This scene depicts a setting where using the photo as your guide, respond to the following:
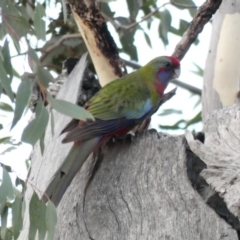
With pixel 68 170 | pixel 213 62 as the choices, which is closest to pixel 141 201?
pixel 68 170

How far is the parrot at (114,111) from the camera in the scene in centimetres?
236

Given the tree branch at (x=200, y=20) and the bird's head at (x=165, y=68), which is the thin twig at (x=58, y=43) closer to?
the bird's head at (x=165, y=68)

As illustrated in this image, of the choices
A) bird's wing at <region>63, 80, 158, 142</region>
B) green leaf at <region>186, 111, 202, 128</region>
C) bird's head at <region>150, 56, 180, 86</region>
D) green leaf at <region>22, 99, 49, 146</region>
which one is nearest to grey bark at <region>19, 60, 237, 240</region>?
bird's wing at <region>63, 80, 158, 142</region>

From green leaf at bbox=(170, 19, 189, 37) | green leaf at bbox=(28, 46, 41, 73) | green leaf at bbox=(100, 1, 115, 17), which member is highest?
green leaf at bbox=(100, 1, 115, 17)

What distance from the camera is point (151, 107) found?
290 centimetres

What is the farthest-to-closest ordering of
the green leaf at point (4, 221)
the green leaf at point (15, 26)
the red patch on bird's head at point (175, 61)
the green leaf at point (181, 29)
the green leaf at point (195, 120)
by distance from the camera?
1. the green leaf at point (195, 120)
2. the green leaf at point (181, 29)
3. the red patch on bird's head at point (175, 61)
4. the green leaf at point (4, 221)
5. the green leaf at point (15, 26)

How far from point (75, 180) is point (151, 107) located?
1.95ft

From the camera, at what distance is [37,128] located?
192cm

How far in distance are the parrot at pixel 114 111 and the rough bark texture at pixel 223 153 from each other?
39 centimetres

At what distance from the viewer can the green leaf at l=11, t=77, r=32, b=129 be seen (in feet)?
6.33

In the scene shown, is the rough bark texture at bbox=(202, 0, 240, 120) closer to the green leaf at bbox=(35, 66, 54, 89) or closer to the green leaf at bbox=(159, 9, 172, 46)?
the green leaf at bbox=(159, 9, 172, 46)

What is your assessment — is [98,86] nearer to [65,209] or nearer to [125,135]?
[125,135]

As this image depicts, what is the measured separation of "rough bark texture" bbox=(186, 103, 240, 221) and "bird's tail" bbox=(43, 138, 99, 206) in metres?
0.39

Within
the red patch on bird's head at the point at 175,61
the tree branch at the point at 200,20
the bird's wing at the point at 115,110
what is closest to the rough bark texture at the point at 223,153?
the bird's wing at the point at 115,110
